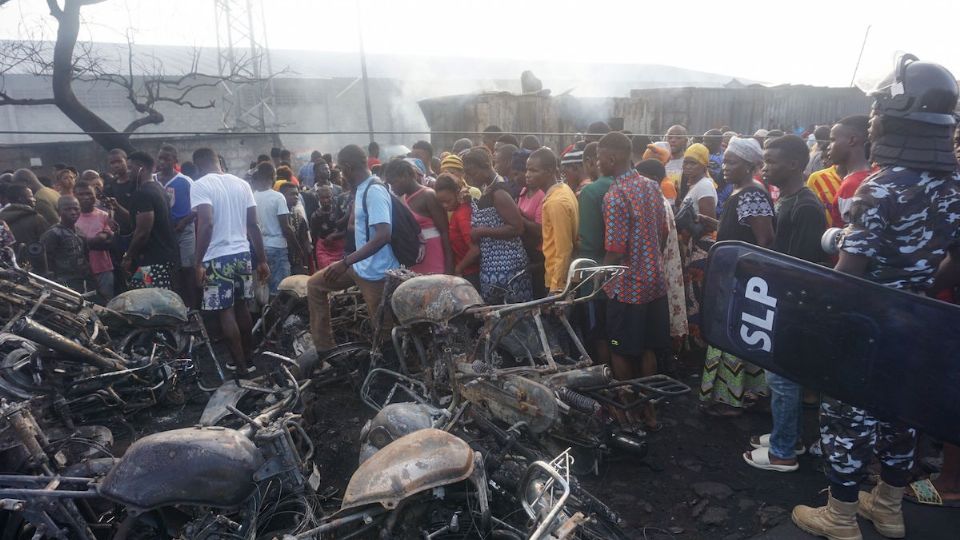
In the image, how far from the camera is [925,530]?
3.35 meters

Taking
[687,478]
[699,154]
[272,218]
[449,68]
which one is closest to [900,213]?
[687,478]

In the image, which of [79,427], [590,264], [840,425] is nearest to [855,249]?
[840,425]

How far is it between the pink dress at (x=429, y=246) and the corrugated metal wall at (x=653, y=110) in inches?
263

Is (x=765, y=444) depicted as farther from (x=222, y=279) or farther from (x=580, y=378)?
(x=222, y=279)

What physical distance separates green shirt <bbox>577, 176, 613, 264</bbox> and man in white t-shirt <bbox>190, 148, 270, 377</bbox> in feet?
11.2

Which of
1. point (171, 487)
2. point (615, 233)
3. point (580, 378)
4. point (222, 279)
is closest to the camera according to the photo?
point (171, 487)

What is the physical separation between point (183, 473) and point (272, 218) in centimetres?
504

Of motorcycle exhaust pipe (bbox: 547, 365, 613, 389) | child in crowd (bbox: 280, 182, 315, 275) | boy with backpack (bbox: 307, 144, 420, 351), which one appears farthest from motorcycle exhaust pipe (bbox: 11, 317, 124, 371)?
motorcycle exhaust pipe (bbox: 547, 365, 613, 389)

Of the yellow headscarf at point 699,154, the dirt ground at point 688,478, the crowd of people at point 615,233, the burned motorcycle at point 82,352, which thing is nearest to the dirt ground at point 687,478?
the dirt ground at point 688,478

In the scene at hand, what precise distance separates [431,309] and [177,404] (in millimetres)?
3120

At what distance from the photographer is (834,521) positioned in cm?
321

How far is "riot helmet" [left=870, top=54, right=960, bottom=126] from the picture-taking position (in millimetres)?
2666

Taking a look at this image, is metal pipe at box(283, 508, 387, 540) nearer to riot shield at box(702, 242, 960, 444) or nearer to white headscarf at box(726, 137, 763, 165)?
riot shield at box(702, 242, 960, 444)

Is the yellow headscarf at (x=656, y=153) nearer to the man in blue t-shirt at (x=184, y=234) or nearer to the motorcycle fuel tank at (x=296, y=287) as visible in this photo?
the motorcycle fuel tank at (x=296, y=287)
